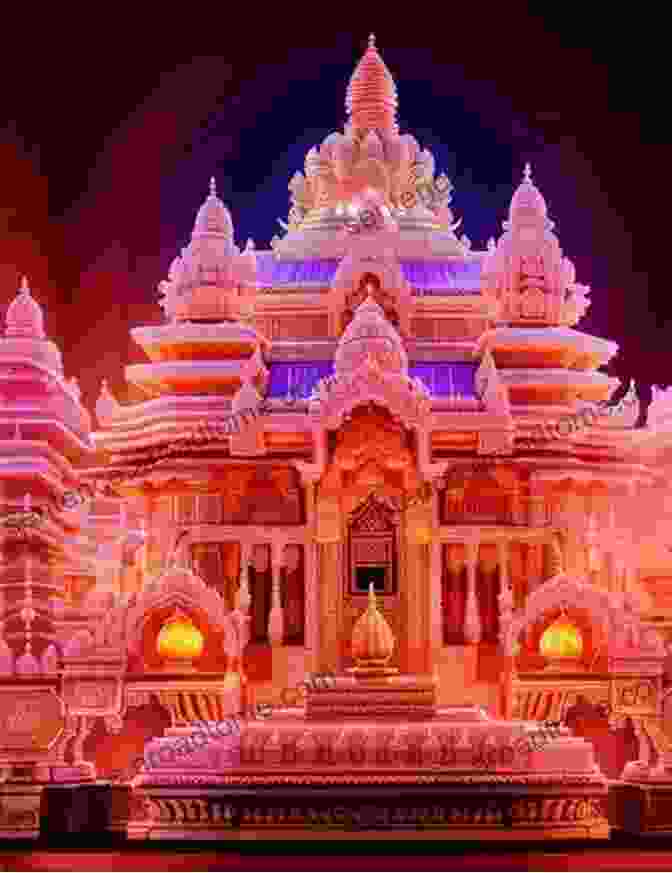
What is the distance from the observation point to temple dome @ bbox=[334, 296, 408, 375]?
1678cm

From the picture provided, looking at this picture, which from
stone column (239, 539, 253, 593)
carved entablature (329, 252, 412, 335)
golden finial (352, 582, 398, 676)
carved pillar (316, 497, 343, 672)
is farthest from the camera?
carved entablature (329, 252, 412, 335)

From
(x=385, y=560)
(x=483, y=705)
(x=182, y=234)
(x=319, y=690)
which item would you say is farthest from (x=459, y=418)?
(x=182, y=234)

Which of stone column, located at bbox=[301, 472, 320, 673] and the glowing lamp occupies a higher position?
stone column, located at bbox=[301, 472, 320, 673]

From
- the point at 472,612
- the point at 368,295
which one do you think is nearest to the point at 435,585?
the point at 472,612

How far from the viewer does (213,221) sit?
62.4 ft

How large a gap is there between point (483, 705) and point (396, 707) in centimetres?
319

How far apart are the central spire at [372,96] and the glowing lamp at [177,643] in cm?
710

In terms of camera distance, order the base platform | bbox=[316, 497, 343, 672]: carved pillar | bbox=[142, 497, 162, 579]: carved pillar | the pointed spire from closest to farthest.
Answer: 1. the base platform
2. bbox=[316, 497, 343, 672]: carved pillar
3. bbox=[142, 497, 162, 579]: carved pillar
4. the pointed spire

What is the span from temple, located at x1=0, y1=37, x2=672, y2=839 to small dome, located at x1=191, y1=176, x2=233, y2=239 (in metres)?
0.05

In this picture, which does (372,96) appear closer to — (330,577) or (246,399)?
(246,399)

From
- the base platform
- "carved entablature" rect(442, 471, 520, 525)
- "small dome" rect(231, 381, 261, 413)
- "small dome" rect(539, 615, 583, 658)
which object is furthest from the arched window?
the base platform

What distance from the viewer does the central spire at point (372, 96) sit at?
843 inches

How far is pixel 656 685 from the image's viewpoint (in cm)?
1595

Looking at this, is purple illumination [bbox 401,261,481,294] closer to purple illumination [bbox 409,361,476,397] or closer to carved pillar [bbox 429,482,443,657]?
purple illumination [bbox 409,361,476,397]
